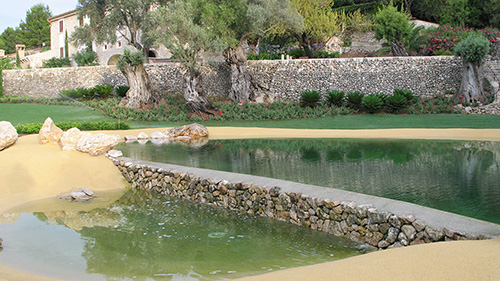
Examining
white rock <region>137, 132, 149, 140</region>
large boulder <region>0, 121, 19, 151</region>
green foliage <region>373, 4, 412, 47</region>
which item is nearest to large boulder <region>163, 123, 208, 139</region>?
white rock <region>137, 132, 149, 140</region>

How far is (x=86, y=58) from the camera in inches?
1517

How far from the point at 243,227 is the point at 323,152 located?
6.57 m

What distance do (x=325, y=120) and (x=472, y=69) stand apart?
27.5ft

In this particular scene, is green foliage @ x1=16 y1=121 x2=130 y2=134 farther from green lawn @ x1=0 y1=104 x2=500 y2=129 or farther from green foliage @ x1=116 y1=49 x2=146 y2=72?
green foliage @ x1=116 y1=49 x2=146 y2=72

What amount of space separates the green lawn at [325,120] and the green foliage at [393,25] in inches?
294

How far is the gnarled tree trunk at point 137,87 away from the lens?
24547 mm

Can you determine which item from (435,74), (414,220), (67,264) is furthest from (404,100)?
(67,264)

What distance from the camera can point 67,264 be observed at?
5.46 meters

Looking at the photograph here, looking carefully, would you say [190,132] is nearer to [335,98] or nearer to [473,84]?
[335,98]

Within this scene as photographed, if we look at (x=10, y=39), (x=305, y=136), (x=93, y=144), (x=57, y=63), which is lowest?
(x=305, y=136)

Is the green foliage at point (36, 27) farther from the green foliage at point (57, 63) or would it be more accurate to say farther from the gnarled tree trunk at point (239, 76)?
the gnarled tree trunk at point (239, 76)

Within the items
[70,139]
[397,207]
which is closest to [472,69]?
[397,207]

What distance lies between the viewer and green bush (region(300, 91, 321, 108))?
78.8 feet

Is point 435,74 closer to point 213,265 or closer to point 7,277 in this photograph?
point 213,265
